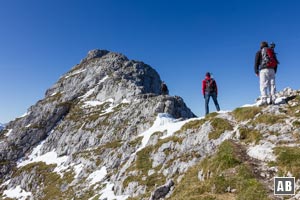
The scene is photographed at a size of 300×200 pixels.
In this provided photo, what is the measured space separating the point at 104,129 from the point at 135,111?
1093 cm

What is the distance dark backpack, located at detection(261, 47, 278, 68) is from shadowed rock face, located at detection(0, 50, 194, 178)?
37134mm

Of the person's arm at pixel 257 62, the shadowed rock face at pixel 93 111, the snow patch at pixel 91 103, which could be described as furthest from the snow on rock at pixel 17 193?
the person's arm at pixel 257 62

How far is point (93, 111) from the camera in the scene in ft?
295

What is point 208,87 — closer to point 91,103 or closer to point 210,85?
point 210,85

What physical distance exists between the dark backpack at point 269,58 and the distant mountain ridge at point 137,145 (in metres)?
3.08

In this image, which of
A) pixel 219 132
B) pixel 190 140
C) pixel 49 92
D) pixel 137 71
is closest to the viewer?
pixel 219 132

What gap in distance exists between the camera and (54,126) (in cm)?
10181

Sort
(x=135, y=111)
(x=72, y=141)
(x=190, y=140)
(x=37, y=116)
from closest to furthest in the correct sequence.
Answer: (x=190, y=140), (x=135, y=111), (x=72, y=141), (x=37, y=116)

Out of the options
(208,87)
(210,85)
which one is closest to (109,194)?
(208,87)

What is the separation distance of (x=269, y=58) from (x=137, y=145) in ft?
98.4

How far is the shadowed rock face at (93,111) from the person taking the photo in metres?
62.5

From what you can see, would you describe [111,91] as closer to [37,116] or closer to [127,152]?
[37,116]

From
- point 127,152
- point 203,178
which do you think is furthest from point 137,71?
point 203,178

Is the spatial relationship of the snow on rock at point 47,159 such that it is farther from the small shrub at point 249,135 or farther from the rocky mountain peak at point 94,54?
the rocky mountain peak at point 94,54
